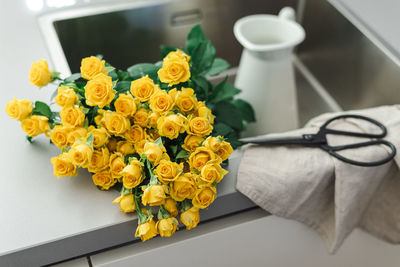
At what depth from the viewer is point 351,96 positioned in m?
0.95

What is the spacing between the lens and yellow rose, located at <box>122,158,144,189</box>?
50 centimetres

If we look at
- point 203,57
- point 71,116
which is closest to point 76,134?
point 71,116

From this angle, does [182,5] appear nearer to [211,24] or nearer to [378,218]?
[211,24]

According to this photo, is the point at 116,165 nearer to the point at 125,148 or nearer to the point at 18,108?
the point at 125,148

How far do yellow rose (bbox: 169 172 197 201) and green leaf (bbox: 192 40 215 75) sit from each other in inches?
9.9

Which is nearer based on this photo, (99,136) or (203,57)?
(99,136)

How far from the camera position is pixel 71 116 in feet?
1.79

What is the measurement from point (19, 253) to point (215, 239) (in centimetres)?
30

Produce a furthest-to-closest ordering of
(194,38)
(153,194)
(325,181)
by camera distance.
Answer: (194,38), (325,181), (153,194)

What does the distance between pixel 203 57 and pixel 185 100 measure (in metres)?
0.18

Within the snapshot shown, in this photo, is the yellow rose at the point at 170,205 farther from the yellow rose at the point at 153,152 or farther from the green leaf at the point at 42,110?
the green leaf at the point at 42,110

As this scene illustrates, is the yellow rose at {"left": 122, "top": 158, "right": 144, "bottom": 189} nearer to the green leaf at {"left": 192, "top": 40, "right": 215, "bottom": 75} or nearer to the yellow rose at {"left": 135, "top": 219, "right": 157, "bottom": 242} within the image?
the yellow rose at {"left": 135, "top": 219, "right": 157, "bottom": 242}

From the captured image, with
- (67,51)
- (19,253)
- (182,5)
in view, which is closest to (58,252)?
(19,253)

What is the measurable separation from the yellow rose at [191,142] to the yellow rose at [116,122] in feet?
0.28
